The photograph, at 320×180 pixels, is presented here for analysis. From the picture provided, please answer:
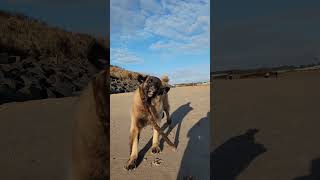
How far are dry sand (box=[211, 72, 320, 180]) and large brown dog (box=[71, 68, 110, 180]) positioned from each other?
283cm

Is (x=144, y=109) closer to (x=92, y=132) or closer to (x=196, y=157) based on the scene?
(x=196, y=157)

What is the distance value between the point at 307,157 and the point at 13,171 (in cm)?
425

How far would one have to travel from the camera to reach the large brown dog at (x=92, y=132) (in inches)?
89.7

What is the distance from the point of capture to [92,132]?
228 cm

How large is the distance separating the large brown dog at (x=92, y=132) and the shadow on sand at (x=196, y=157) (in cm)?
262

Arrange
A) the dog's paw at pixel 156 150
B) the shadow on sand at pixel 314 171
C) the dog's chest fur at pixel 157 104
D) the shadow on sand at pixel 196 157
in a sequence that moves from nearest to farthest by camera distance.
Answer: the shadow on sand at pixel 314 171 < the shadow on sand at pixel 196 157 < the dog's chest fur at pixel 157 104 < the dog's paw at pixel 156 150

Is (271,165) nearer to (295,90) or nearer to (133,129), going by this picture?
(133,129)

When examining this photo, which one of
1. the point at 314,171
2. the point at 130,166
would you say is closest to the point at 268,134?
the point at 314,171

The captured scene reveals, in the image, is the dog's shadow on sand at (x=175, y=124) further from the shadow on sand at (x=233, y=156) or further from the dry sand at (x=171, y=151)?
the shadow on sand at (x=233, y=156)

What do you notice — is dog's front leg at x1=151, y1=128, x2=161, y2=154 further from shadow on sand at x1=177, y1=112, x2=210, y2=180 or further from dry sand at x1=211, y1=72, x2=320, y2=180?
dry sand at x1=211, y1=72, x2=320, y2=180

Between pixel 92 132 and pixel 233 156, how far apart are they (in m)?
3.73

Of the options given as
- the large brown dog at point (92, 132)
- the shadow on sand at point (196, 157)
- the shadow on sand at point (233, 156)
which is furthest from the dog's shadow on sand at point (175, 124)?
the large brown dog at point (92, 132)

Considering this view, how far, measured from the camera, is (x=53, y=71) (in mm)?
11844

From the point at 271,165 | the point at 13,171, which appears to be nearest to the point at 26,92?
the point at 13,171
